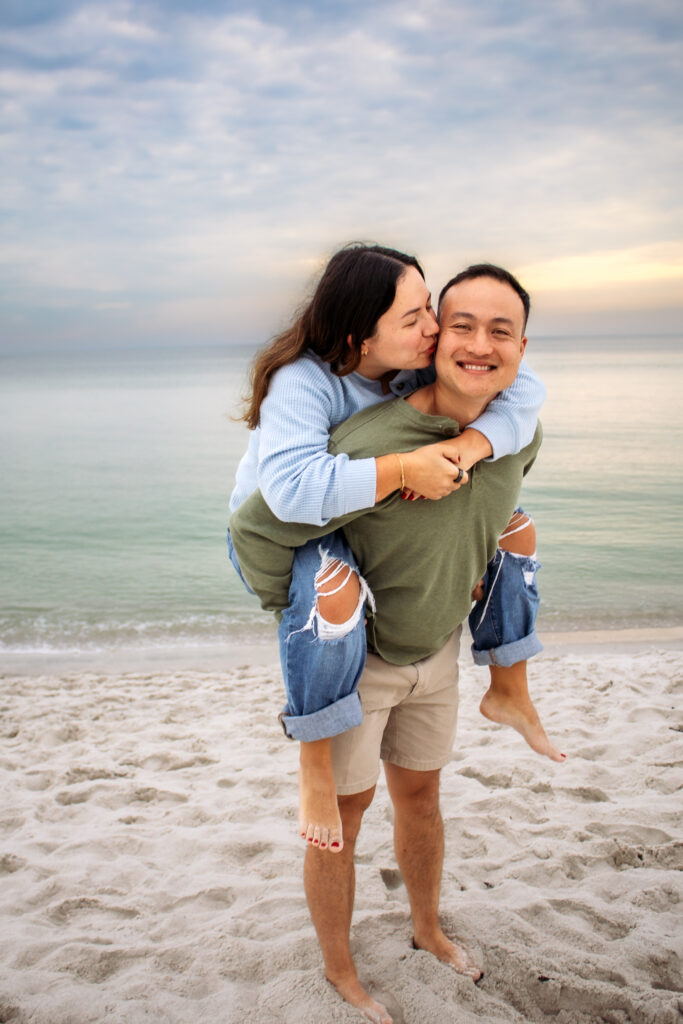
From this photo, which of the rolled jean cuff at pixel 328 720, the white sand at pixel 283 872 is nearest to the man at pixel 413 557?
the rolled jean cuff at pixel 328 720

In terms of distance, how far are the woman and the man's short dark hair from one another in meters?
0.11

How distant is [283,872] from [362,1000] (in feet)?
2.96

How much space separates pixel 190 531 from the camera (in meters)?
12.2

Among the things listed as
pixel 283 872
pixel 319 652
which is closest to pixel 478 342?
pixel 319 652

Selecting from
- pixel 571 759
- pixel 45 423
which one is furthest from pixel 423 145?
pixel 571 759

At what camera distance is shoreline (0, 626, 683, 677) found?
6219 mm

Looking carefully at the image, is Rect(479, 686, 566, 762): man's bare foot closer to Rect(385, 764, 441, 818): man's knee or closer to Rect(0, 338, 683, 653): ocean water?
Rect(385, 764, 441, 818): man's knee

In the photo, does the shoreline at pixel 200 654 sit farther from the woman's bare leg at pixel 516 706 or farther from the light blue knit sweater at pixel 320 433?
the light blue knit sweater at pixel 320 433

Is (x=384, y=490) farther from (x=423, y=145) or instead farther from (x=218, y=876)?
(x=423, y=145)

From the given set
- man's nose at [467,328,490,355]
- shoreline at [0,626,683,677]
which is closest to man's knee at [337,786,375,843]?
man's nose at [467,328,490,355]

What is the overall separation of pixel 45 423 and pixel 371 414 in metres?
31.1

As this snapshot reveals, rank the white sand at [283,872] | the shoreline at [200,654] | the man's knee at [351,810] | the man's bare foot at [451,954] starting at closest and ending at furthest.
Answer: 1. the man's knee at [351,810]
2. the white sand at [283,872]
3. the man's bare foot at [451,954]
4. the shoreline at [200,654]

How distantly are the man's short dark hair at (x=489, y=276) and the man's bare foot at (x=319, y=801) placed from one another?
1320 millimetres

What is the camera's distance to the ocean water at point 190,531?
768cm
